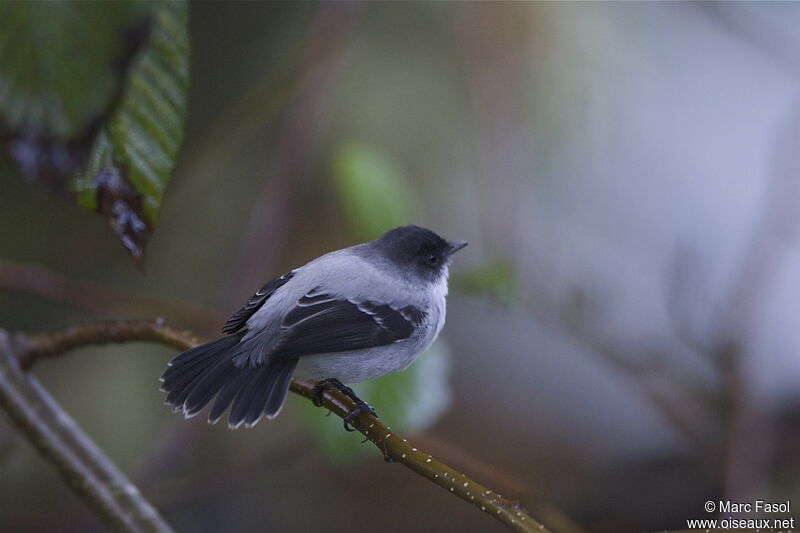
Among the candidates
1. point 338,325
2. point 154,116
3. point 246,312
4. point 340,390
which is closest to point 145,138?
point 154,116

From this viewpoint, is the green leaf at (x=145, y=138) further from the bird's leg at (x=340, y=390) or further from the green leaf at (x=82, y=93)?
the bird's leg at (x=340, y=390)

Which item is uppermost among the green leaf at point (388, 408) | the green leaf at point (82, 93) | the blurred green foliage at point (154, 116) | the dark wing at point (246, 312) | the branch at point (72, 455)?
the green leaf at point (388, 408)

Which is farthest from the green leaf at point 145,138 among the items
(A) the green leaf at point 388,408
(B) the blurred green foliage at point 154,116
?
(A) the green leaf at point 388,408

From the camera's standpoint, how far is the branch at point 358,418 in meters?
0.94

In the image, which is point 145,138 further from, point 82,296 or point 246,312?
point 82,296

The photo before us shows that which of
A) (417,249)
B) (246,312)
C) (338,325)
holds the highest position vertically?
(417,249)

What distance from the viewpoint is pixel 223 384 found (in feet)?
4.57

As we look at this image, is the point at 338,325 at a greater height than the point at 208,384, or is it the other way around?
the point at 338,325

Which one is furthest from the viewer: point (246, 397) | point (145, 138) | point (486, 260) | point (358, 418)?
point (486, 260)

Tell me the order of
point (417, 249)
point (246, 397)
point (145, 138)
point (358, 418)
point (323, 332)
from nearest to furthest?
point (145, 138)
point (358, 418)
point (246, 397)
point (323, 332)
point (417, 249)

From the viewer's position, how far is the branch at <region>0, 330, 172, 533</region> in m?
1.39

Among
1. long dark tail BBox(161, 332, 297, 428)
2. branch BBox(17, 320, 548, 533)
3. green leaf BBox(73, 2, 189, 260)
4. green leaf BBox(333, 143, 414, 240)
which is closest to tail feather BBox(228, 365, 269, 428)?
long dark tail BBox(161, 332, 297, 428)

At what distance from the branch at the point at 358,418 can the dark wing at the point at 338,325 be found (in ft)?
0.26

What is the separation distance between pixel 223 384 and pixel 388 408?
688mm
